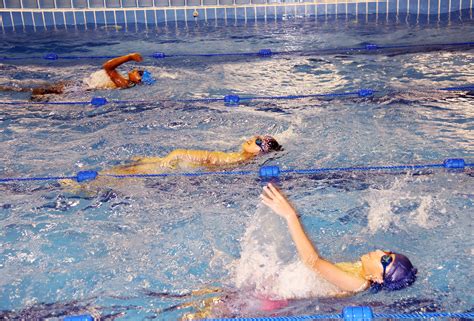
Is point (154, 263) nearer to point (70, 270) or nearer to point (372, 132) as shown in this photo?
point (70, 270)

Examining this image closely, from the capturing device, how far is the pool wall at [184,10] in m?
11.7

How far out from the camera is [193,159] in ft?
16.3

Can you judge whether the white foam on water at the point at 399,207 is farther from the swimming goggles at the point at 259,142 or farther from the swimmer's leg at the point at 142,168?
the swimmer's leg at the point at 142,168

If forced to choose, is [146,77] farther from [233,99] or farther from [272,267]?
[272,267]

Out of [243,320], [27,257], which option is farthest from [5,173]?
[243,320]

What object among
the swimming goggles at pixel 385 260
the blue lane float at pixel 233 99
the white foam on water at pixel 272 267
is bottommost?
the white foam on water at pixel 272 267

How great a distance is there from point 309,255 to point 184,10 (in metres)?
9.60

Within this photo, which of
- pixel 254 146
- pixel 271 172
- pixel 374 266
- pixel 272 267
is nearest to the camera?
pixel 374 266

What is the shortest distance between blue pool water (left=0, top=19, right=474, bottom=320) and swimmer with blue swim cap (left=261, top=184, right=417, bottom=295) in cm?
11

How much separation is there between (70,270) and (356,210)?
2.11 m

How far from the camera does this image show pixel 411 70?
7953mm

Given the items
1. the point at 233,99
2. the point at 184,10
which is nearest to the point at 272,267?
the point at 233,99

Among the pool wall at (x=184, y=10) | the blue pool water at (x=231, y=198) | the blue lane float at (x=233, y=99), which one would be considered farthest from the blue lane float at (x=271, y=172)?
the pool wall at (x=184, y=10)

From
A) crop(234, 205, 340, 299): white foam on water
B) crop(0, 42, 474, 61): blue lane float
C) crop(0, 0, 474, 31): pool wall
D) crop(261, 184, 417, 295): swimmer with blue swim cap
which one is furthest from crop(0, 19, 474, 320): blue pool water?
crop(0, 0, 474, 31): pool wall
